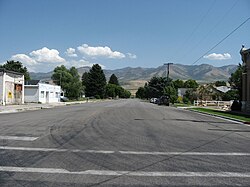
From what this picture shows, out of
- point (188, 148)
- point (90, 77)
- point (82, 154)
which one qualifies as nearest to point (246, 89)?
point (188, 148)

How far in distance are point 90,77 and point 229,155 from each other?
116 m

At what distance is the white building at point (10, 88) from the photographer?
48.7 meters

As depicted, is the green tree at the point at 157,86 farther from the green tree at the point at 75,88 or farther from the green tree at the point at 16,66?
the green tree at the point at 16,66

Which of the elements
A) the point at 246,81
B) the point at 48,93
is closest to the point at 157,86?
the point at 48,93

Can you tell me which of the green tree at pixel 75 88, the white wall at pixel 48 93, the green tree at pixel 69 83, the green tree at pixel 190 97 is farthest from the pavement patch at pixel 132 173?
the green tree at pixel 75 88

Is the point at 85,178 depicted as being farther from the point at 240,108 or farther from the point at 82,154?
the point at 240,108

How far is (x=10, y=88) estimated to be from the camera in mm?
51344

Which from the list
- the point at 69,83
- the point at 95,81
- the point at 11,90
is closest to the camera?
the point at 11,90

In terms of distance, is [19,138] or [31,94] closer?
[19,138]

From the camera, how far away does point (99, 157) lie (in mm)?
8781

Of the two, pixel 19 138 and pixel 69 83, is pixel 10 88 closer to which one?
pixel 19 138

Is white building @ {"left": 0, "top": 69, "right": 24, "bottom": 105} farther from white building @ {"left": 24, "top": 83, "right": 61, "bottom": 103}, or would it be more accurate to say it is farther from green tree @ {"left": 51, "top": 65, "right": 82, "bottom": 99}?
green tree @ {"left": 51, "top": 65, "right": 82, "bottom": 99}

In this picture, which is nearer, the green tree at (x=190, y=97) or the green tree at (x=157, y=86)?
the green tree at (x=190, y=97)

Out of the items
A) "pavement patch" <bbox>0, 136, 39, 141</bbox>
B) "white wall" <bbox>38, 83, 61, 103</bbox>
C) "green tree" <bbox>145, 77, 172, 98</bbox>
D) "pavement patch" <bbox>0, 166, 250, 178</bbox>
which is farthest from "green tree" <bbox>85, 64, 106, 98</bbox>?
"pavement patch" <bbox>0, 166, 250, 178</bbox>
